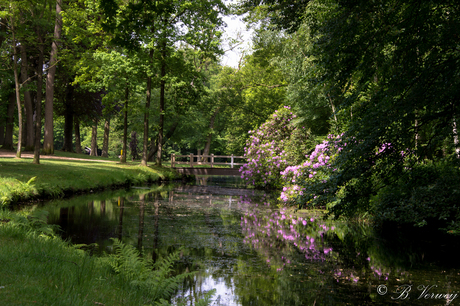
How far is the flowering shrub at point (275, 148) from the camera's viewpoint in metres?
22.7

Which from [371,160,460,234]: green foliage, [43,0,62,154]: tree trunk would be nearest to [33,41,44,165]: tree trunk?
[43,0,62,154]: tree trunk

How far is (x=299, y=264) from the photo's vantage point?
25.7 ft

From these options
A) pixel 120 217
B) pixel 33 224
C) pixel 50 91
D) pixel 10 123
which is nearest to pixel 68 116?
pixel 10 123

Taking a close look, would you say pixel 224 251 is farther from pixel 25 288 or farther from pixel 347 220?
pixel 347 220

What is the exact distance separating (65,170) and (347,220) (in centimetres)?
1263

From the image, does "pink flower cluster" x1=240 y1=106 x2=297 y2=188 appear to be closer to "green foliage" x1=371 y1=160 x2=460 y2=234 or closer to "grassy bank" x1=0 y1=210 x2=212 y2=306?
"green foliage" x1=371 y1=160 x2=460 y2=234

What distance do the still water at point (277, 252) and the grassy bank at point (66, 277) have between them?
2.53 feet

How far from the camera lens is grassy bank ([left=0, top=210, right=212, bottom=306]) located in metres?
3.95

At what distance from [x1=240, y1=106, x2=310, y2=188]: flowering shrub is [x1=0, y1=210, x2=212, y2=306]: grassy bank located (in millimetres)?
17183

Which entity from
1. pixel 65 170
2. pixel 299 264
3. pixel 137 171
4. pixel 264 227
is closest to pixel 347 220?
pixel 264 227

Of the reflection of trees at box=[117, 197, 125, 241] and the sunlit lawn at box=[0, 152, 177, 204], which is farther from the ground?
the sunlit lawn at box=[0, 152, 177, 204]

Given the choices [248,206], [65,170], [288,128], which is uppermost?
[288,128]

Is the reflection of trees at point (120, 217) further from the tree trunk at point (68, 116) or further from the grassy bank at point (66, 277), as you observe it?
the tree trunk at point (68, 116)

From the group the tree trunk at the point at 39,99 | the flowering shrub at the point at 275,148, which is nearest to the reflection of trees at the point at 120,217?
the tree trunk at the point at 39,99
